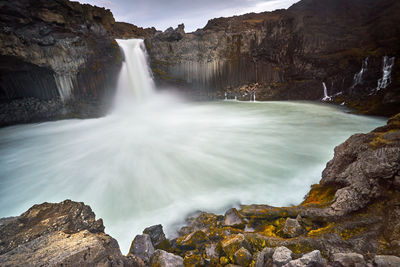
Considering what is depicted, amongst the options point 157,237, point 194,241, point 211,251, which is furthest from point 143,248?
point 211,251

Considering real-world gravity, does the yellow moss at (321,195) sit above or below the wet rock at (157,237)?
above

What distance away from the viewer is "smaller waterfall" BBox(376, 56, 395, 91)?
12.1 metres

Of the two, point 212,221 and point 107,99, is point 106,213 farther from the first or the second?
point 107,99

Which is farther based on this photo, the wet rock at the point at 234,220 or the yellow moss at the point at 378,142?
the wet rock at the point at 234,220

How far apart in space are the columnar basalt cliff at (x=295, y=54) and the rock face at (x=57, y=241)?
49.0 ft

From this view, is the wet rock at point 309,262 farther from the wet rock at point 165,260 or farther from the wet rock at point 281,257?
the wet rock at point 165,260

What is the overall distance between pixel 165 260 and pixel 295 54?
19.4 meters

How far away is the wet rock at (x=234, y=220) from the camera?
3.52m

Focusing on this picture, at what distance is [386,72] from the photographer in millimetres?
12406

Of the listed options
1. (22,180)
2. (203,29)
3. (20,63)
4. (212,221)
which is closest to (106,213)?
(212,221)

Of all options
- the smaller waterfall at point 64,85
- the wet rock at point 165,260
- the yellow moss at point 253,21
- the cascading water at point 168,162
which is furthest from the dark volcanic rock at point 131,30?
the wet rock at point 165,260

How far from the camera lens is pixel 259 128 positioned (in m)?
10.7

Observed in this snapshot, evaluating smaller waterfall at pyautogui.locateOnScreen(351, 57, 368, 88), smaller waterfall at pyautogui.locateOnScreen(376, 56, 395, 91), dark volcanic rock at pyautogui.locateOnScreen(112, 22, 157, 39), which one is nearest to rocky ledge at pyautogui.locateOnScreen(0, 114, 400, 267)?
smaller waterfall at pyautogui.locateOnScreen(376, 56, 395, 91)

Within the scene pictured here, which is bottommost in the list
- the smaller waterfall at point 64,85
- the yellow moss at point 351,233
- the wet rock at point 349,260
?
the yellow moss at point 351,233
